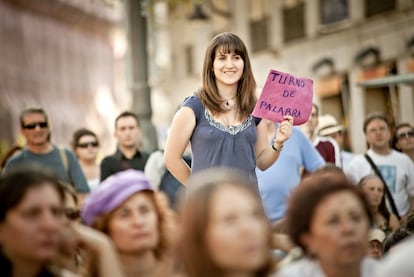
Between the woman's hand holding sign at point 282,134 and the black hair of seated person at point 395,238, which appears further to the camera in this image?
the black hair of seated person at point 395,238

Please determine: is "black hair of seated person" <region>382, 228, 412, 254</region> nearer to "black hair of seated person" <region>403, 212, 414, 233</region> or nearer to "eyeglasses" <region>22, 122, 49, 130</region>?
"black hair of seated person" <region>403, 212, 414, 233</region>

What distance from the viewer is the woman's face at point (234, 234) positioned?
4.40m

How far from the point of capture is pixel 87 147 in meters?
12.8

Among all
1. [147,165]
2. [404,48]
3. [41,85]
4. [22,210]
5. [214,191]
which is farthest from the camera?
[41,85]

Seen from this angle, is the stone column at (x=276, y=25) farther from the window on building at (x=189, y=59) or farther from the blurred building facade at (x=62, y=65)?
the window on building at (x=189, y=59)

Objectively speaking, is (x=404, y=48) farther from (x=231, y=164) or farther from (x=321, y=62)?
(x=231, y=164)

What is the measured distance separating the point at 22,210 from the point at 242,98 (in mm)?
2705

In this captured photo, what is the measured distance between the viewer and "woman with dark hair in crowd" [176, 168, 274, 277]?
4406mm

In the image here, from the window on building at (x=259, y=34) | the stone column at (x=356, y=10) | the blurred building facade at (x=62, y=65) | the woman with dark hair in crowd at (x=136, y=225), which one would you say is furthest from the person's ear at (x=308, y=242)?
the blurred building facade at (x=62, y=65)

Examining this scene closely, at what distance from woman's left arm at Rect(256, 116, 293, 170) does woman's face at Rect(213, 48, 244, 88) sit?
0.38 m

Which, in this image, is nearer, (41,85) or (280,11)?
(280,11)

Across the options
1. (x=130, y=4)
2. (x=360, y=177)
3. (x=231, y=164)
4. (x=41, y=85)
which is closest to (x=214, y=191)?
(x=231, y=164)

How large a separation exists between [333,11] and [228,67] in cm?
2806

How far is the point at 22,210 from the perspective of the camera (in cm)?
495
